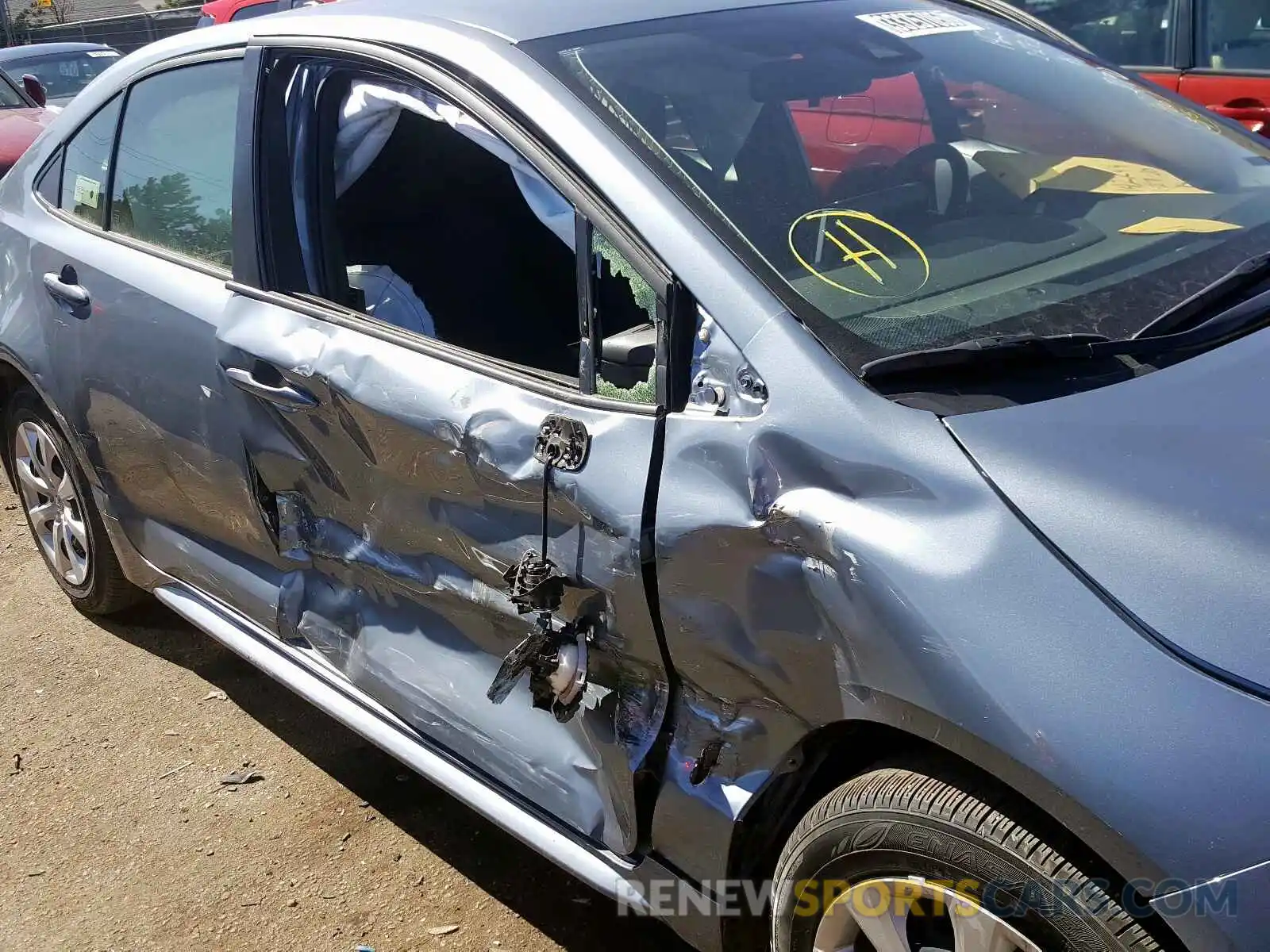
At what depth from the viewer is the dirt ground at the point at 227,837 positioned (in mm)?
2666

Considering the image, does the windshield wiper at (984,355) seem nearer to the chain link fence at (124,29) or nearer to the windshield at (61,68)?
the windshield at (61,68)

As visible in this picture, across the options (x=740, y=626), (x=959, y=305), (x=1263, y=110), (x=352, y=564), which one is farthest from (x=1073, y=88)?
(x=1263, y=110)

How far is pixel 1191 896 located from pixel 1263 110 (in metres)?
4.58

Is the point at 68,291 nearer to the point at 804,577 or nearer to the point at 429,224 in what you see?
the point at 429,224

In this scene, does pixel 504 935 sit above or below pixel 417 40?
below

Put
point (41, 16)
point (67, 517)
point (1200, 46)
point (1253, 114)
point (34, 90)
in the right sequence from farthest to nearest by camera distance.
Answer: point (41, 16)
point (34, 90)
point (1200, 46)
point (1253, 114)
point (67, 517)

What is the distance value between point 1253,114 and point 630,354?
421cm

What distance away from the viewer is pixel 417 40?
7.84 ft

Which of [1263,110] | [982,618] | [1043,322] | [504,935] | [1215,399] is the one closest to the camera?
[982,618]

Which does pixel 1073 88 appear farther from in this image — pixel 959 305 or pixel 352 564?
pixel 352 564

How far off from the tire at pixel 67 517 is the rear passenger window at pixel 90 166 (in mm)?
619

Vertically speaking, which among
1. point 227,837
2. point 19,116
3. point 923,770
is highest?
point 19,116

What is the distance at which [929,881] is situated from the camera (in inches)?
66.5

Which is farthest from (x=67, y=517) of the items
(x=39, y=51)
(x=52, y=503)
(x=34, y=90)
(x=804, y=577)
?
(x=39, y=51)
